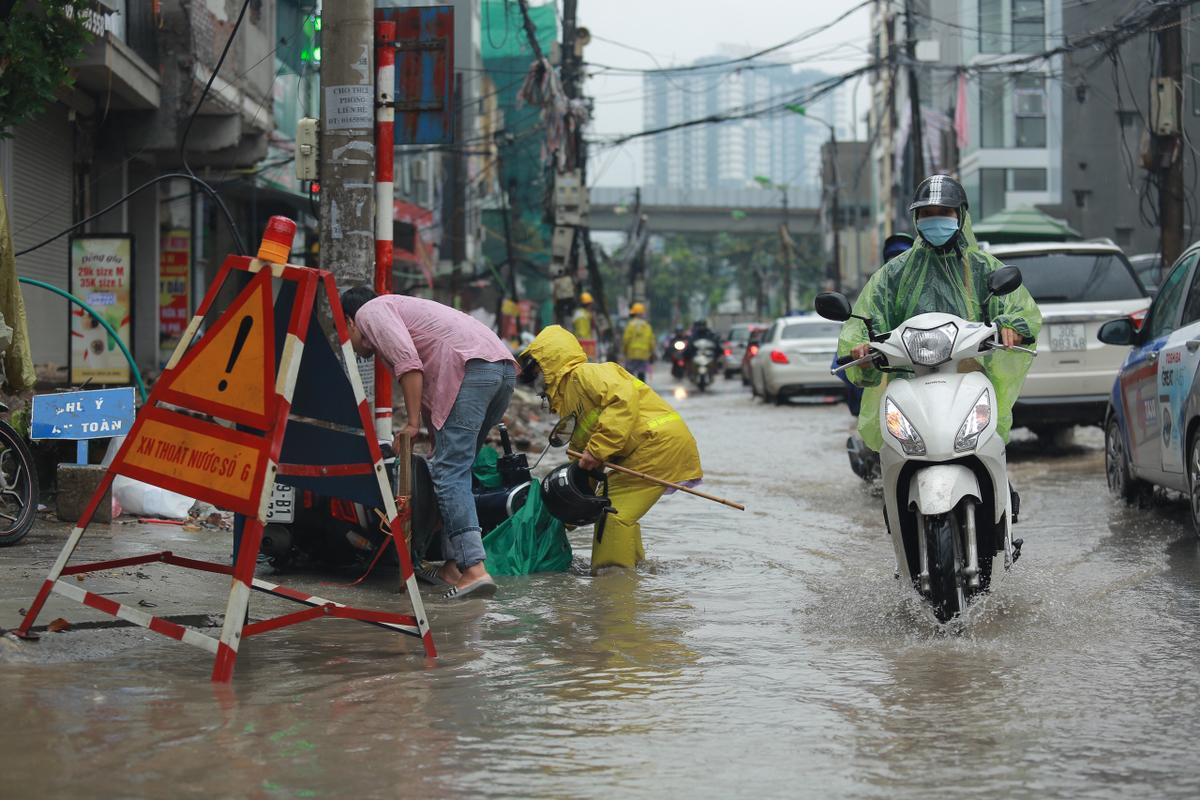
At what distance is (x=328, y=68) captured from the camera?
8156mm

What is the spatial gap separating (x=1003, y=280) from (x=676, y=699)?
2320mm

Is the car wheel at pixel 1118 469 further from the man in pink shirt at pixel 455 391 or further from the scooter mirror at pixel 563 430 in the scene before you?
the man in pink shirt at pixel 455 391

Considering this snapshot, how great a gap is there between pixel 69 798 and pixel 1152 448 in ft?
23.8

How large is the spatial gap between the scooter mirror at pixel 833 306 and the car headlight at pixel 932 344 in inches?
12.9

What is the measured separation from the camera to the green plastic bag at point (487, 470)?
27.3 feet

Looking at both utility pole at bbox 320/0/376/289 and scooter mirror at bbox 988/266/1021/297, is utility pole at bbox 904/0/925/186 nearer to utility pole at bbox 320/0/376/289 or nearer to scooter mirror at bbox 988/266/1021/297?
utility pole at bbox 320/0/376/289

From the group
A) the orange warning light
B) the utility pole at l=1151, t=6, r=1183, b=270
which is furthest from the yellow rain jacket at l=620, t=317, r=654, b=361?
the orange warning light

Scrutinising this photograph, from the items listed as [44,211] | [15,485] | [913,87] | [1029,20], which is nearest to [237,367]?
[15,485]


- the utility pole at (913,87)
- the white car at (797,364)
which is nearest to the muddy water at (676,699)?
the white car at (797,364)

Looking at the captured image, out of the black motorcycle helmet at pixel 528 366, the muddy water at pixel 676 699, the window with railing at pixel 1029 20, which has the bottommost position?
the muddy water at pixel 676 699

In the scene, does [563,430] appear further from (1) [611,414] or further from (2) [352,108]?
(2) [352,108]

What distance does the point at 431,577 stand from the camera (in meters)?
7.56

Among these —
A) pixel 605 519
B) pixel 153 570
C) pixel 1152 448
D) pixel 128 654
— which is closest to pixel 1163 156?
pixel 1152 448

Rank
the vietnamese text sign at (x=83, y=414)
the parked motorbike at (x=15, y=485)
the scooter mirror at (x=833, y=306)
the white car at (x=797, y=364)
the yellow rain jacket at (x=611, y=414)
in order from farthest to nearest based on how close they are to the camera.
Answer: the white car at (x=797, y=364), the vietnamese text sign at (x=83, y=414), the parked motorbike at (x=15, y=485), the yellow rain jacket at (x=611, y=414), the scooter mirror at (x=833, y=306)
